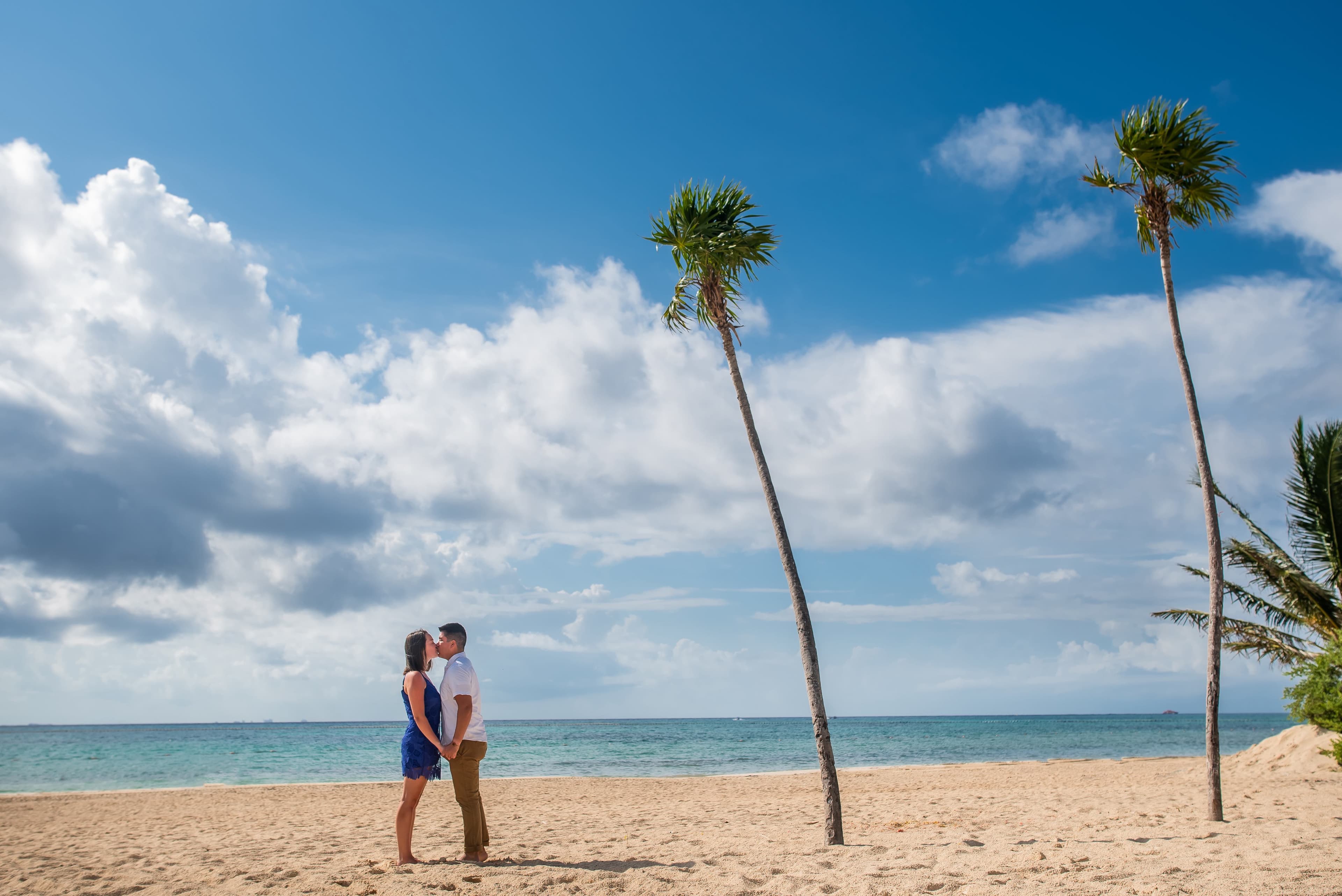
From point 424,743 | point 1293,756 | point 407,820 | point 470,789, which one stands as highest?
point 424,743

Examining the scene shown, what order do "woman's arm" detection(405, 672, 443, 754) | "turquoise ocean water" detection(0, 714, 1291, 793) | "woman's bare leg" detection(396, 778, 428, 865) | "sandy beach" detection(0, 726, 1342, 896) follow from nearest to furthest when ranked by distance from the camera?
1. "sandy beach" detection(0, 726, 1342, 896)
2. "woman's arm" detection(405, 672, 443, 754)
3. "woman's bare leg" detection(396, 778, 428, 865)
4. "turquoise ocean water" detection(0, 714, 1291, 793)

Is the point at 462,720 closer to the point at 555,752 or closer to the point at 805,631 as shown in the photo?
the point at 805,631

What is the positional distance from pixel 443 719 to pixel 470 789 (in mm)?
643

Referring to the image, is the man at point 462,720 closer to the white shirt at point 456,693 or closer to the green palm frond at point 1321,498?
the white shirt at point 456,693

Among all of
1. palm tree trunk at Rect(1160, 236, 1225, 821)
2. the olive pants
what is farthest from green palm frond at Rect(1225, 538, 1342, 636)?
the olive pants

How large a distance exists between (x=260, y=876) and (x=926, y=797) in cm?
1090

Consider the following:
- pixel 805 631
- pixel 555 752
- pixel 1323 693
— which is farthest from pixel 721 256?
pixel 555 752

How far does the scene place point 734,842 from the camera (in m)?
8.16

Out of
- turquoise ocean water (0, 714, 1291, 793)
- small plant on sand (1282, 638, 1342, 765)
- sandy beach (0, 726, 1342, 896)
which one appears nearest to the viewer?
sandy beach (0, 726, 1342, 896)

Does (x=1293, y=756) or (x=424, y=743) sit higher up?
(x=424, y=743)

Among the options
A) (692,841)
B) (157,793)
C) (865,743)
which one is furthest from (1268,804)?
(865,743)

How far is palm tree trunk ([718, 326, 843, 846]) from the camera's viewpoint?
25.7 ft

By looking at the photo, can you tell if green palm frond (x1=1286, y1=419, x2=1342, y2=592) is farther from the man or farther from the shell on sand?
the man

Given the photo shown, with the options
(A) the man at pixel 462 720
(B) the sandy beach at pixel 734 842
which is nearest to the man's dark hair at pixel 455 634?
(A) the man at pixel 462 720
